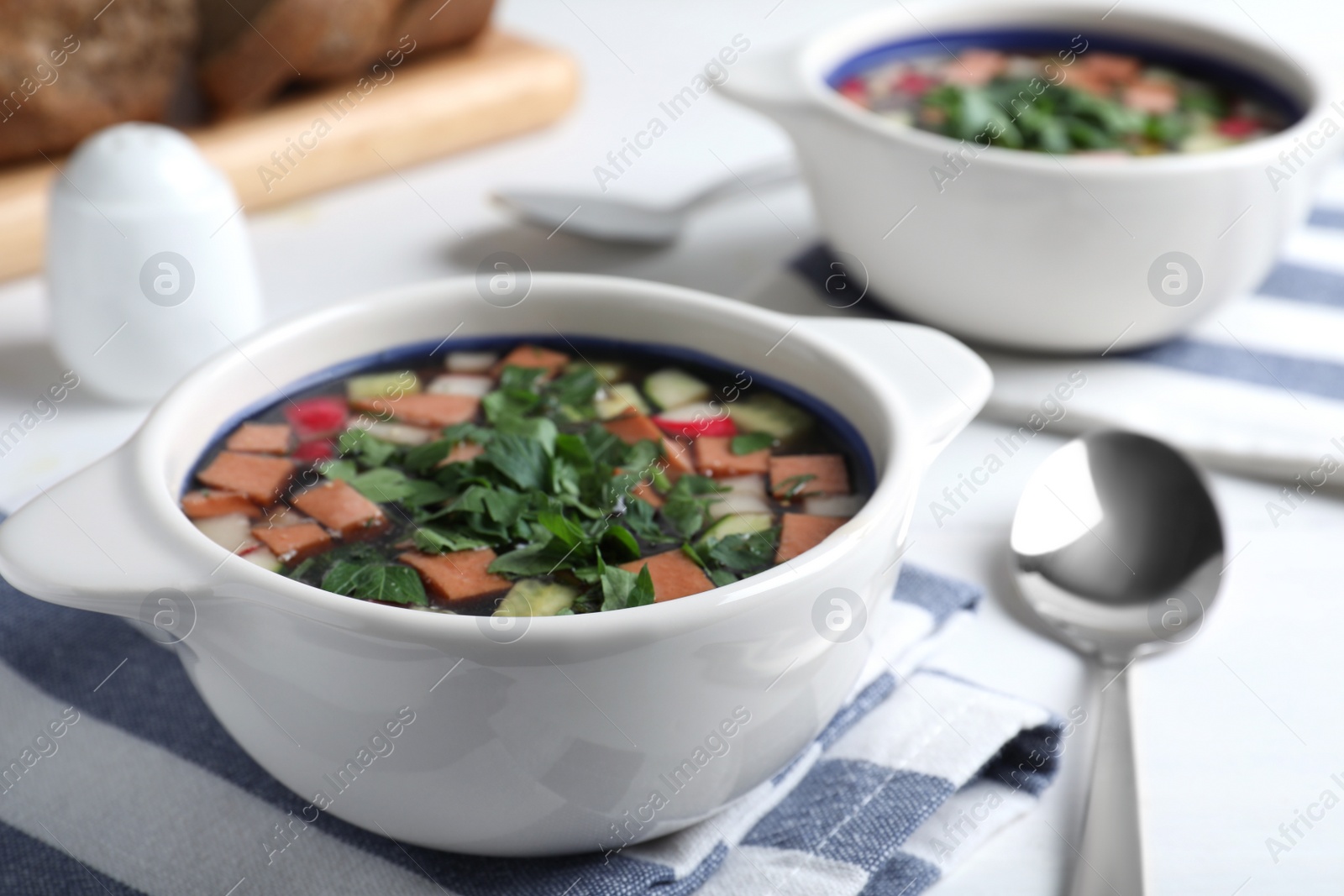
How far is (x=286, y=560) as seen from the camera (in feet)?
2.74

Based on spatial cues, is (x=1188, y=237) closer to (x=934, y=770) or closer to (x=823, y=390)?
(x=823, y=390)

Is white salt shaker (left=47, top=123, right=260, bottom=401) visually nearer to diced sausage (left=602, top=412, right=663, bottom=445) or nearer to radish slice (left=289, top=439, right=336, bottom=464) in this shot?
radish slice (left=289, top=439, right=336, bottom=464)

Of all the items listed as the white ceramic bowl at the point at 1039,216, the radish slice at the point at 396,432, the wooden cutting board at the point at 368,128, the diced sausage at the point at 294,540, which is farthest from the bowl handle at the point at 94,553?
the wooden cutting board at the point at 368,128

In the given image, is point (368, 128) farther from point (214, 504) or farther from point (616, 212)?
point (214, 504)

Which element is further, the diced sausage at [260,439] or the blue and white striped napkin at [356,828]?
the diced sausage at [260,439]

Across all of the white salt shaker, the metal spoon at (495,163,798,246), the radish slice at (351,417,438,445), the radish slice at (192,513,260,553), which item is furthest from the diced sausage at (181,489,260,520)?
the metal spoon at (495,163,798,246)

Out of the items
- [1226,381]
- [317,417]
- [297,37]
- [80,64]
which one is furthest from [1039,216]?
[80,64]

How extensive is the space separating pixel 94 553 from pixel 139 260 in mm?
713

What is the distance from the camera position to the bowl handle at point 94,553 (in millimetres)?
688

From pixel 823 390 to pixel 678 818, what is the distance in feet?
1.11

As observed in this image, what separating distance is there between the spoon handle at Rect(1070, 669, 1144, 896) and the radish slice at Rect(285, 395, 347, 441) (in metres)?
0.59

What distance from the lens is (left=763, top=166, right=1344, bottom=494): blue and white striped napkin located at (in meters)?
1.27

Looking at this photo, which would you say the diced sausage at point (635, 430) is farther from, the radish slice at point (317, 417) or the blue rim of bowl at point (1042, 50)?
the blue rim of bowl at point (1042, 50)

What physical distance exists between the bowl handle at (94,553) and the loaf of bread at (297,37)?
116cm
